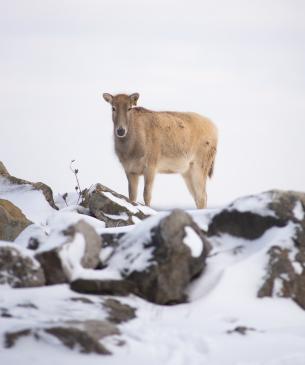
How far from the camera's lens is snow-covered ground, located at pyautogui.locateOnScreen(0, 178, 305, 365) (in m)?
6.26

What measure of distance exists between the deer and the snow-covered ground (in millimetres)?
9299

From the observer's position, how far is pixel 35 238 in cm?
820

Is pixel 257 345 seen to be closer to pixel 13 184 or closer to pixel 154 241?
pixel 154 241

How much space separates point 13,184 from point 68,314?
9.51m

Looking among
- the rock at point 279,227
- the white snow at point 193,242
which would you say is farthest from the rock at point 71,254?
the rock at point 279,227

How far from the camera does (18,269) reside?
23.6 ft

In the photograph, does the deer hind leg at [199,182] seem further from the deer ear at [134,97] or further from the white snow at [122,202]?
the white snow at [122,202]

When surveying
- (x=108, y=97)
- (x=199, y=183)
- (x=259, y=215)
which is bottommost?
(x=199, y=183)

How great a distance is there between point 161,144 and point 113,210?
514cm

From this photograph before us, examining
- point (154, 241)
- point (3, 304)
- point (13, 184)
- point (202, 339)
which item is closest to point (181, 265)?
point (154, 241)

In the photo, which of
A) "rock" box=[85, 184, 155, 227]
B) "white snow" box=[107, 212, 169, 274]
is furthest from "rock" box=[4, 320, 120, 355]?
"rock" box=[85, 184, 155, 227]

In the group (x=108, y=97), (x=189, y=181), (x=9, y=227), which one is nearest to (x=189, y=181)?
(x=189, y=181)

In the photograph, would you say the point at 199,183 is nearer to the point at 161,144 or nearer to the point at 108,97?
the point at 161,144

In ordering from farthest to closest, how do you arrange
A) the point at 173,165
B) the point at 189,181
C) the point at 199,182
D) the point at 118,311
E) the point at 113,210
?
the point at 189,181 → the point at 199,182 → the point at 173,165 → the point at 113,210 → the point at 118,311
